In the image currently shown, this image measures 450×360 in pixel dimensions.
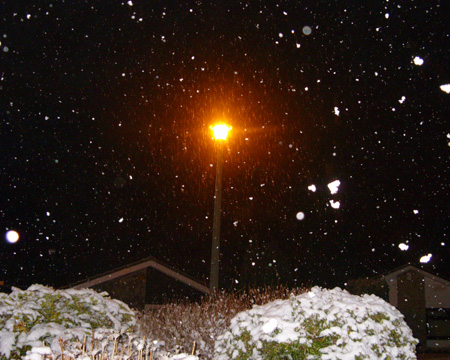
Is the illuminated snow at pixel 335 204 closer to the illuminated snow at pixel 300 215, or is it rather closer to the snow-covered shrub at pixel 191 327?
the illuminated snow at pixel 300 215

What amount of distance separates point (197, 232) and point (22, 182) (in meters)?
16.4

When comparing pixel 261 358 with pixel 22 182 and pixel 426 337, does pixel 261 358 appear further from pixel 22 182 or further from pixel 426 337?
pixel 22 182

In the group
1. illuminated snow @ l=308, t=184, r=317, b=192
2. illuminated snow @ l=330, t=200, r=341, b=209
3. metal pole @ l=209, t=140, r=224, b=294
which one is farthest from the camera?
illuminated snow @ l=330, t=200, r=341, b=209

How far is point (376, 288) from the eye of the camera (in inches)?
692

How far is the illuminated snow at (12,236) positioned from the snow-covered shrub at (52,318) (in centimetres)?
4446

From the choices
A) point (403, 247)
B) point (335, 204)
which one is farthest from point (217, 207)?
point (403, 247)

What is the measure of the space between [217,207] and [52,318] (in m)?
4.71

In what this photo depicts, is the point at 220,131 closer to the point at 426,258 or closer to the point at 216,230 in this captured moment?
the point at 216,230

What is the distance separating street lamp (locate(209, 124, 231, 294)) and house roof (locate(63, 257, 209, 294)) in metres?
6.59

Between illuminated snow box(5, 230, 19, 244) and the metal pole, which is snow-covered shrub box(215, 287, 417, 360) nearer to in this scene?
the metal pole

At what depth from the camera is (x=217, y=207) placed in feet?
32.4

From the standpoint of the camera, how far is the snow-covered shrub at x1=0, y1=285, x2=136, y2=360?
5.14 meters

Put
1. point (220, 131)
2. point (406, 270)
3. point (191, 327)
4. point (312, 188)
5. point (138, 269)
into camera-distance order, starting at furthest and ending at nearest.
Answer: point (312, 188) → point (406, 270) → point (138, 269) → point (220, 131) → point (191, 327)

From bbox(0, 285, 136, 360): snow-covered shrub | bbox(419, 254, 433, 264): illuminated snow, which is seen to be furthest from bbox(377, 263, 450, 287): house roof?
bbox(419, 254, 433, 264): illuminated snow
